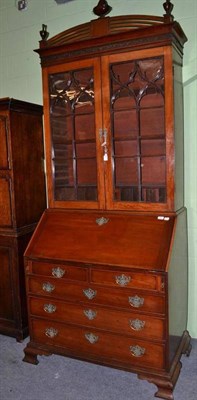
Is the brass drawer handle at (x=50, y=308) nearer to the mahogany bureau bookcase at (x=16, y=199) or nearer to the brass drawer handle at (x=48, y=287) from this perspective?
the brass drawer handle at (x=48, y=287)

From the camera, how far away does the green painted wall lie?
2.29m

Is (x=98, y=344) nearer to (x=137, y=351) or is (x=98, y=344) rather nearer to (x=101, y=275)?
(x=137, y=351)

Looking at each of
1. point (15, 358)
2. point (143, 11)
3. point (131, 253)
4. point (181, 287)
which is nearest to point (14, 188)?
point (131, 253)

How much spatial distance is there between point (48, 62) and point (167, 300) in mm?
1686

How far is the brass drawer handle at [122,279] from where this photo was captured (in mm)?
1944

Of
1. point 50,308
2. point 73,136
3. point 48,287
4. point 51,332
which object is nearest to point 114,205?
point 73,136

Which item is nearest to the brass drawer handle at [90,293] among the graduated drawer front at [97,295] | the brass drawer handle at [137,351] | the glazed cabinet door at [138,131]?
the graduated drawer front at [97,295]

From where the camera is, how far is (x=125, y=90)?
214 cm

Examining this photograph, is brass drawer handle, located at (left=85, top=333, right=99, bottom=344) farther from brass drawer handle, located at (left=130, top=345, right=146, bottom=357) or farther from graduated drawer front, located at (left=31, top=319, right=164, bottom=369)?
brass drawer handle, located at (left=130, top=345, right=146, bottom=357)

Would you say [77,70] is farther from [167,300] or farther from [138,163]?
[167,300]

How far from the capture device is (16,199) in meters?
2.51

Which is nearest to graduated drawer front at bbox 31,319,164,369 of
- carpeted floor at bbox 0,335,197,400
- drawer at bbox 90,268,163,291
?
carpeted floor at bbox 0,335,197,400

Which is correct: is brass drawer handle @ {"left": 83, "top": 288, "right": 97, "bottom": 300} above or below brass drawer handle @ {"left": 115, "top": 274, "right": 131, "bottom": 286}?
below

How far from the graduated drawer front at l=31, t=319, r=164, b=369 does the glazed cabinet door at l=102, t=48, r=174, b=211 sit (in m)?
0.79
